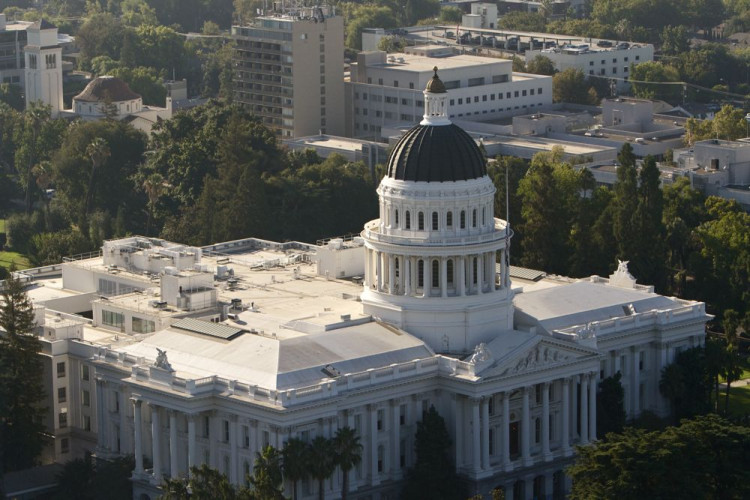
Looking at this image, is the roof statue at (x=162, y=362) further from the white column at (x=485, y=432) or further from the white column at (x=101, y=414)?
the white column at (x=485, y=432)

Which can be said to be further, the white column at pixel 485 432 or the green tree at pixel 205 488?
the white column at pixel 485 432

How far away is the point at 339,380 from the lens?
17575cm

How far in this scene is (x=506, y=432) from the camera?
18275 centimetres

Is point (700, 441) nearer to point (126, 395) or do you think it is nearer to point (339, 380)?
point (339, 380)

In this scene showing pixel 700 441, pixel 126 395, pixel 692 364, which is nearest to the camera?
pixel 700 441

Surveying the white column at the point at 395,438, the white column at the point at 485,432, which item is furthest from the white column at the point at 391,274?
the white column at the point at 485,432

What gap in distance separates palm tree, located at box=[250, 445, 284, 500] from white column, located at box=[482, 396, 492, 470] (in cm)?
1823

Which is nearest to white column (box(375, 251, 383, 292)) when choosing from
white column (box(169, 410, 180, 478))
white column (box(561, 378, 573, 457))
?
white column (box(561, 378, 573, 457))

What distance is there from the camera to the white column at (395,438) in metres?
180

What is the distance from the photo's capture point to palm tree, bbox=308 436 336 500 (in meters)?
171

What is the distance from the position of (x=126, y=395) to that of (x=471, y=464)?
88.9 ft

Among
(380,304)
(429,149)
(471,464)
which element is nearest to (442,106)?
(429,149)

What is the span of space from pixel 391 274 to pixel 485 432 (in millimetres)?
14995

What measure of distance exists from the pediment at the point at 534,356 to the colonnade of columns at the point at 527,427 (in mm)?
1669
